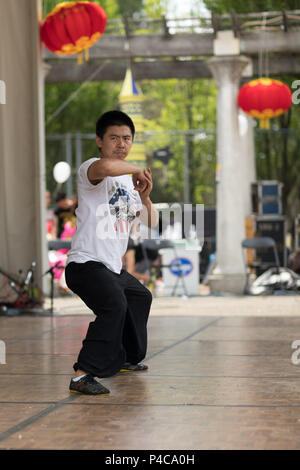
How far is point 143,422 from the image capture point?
12.3ft

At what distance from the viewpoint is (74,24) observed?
10375 millimetres

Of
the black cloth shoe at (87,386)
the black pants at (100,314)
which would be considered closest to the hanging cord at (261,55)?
the black pants at (100,314)

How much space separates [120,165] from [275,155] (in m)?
21.8

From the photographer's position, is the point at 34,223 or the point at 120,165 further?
the point at 34,223

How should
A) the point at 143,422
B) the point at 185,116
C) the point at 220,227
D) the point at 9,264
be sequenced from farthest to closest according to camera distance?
the point at 185,116 → the point at 220,227 → the point at 9,264 → the point at 143,422

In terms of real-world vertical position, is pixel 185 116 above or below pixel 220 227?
above

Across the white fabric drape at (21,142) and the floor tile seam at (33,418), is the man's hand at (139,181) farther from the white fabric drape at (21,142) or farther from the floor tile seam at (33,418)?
the white fabric drape at (21,142)

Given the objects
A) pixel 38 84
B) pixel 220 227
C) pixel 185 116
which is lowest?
pixel 220 227

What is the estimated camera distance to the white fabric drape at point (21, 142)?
397 inches

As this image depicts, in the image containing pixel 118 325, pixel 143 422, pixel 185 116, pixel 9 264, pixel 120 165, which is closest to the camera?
pixel 143 422

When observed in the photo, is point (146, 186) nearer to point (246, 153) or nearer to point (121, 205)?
point (121, 205)

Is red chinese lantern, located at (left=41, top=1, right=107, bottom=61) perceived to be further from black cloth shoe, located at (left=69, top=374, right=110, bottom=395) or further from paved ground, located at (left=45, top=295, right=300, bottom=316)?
black cloth shoe, located at (left=69, top=374, right=110, bottom=395)
